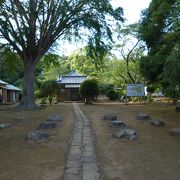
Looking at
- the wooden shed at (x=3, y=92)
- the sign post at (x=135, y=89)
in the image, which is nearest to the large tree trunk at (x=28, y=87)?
the sign post at (x=135, y=89)

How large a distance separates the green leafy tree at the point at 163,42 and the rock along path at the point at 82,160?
11.3ft

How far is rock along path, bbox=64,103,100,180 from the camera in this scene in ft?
19.2

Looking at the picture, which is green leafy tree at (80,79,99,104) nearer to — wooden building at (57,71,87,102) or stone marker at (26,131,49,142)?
wooden building at (57,71,87,102)

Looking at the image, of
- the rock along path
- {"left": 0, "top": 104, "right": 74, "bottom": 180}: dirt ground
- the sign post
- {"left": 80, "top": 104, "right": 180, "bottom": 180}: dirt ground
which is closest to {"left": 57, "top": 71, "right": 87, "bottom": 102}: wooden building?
the sign post

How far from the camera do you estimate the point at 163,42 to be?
58.7 ft

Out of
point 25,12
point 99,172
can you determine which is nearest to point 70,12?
point 25,12

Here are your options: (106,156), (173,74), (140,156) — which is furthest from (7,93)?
(140,156)

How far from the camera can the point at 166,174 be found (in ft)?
19.9

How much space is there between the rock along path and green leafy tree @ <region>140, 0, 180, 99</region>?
3437 mm

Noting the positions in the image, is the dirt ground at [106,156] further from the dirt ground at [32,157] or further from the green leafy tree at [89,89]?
the green leafy tree at [89,89]

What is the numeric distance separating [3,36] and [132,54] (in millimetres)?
20210

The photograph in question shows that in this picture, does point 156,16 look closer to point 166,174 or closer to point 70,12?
point 70,12

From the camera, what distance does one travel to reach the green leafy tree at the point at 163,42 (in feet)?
35.3

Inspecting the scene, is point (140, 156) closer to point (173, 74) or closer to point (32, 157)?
point (32, 157)
